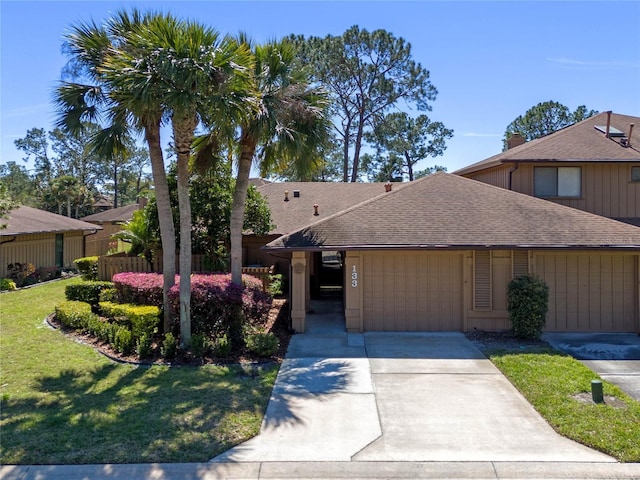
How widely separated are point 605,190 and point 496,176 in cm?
353

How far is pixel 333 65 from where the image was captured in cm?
3156

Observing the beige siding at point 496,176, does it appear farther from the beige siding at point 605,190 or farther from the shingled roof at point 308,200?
the shingled roof at point 308,200

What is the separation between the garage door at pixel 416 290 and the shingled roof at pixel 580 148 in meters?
5.83

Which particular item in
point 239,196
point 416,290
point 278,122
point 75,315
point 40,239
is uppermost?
point 278,122

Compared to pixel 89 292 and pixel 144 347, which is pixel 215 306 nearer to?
pixel 144 347

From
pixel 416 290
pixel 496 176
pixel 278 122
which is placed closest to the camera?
pixel 278 122

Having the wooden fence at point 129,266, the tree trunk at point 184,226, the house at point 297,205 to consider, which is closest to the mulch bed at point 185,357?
the tree trunk at point 184,226

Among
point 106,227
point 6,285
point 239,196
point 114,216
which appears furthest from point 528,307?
point 114,216

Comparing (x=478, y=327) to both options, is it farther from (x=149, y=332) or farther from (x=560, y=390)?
(x=149, y=332)

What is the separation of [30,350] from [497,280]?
1085 centimetres

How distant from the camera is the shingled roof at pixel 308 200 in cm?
1956

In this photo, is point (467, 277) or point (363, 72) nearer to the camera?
point (467, 277)

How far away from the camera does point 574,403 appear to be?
736cm

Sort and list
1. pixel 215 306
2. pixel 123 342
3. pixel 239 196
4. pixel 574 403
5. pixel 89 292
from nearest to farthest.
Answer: pixel 574 403 → pixel 123 342 → pixel 215 306 → pixel 239 196 → pixel 89 292
